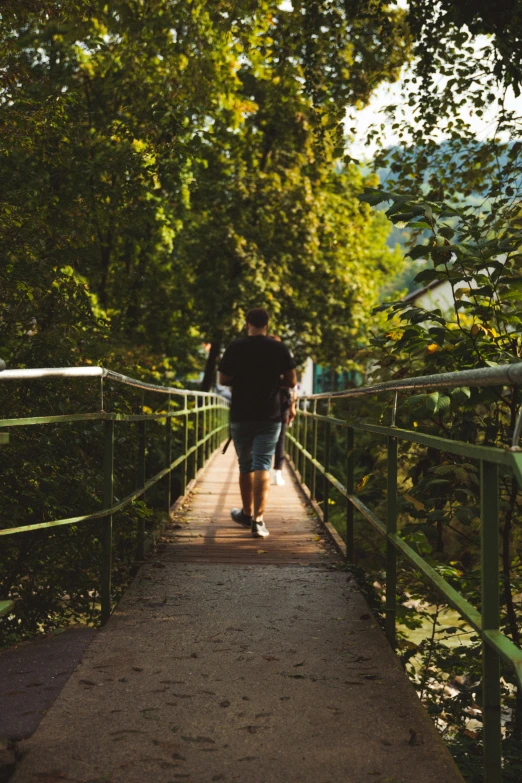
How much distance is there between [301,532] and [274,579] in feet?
6.89

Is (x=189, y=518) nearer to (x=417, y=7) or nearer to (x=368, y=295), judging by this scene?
(x=417, y=7)

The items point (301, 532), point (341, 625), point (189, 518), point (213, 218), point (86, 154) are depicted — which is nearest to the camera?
point (341, 625)

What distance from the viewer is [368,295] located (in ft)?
103

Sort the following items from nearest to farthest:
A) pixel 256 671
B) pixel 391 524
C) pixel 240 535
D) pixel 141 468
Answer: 1. pixel 256 671
2. pixel 391 524
3. pixel 141 468
4. pixel 240 535

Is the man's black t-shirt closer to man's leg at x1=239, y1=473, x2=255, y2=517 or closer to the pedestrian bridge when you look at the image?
man's leg at x1=239, y1=473, x2=255, y2=517

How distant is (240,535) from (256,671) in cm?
372

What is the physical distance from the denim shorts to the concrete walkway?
1.81m

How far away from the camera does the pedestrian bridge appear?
2561mm

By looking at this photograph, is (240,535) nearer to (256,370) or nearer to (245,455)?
(245,455)

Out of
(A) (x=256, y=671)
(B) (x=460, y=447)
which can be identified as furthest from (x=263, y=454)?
(B) (x=460, y=447)

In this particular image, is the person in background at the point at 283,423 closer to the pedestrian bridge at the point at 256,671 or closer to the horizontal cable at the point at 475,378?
the pedestrian bridge at the point at 256,671

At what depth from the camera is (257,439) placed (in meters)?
7.00

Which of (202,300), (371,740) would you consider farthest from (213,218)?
(371,740)

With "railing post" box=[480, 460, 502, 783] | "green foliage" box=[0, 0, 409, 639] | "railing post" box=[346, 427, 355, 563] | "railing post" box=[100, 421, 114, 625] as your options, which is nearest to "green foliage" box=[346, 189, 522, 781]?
"railing post" box=[346, 427, 355, 563]
